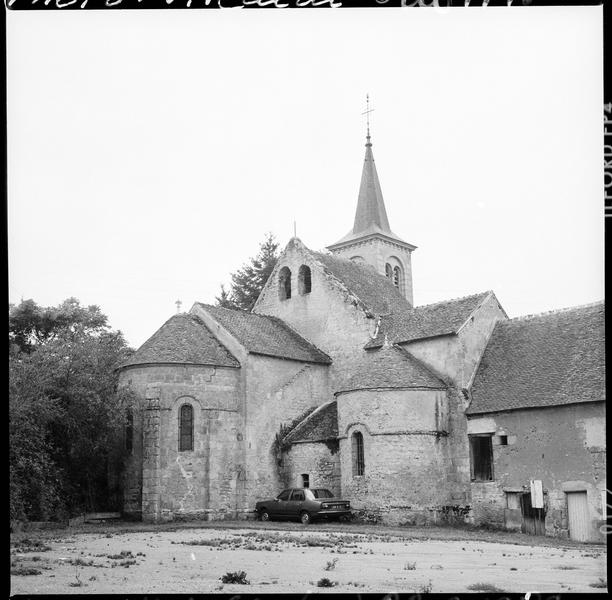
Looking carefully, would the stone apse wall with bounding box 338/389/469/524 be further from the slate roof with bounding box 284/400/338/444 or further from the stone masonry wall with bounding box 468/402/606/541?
the slate roof with bounding box 284/400/338/444

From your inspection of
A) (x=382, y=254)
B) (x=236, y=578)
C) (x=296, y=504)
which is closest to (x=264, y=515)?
(x=296, y=504)

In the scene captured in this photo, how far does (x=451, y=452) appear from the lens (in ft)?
111

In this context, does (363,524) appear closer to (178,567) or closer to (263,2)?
(178,567)

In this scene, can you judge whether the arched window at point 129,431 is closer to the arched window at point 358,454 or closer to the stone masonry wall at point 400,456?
the stone masonry wall at point 400,456

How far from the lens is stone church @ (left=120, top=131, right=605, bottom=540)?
30953 millimetres

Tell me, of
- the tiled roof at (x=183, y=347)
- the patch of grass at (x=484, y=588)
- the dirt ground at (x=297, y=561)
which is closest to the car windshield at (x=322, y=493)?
the dirt ground at (x=297, y=561)

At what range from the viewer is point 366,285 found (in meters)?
43.0

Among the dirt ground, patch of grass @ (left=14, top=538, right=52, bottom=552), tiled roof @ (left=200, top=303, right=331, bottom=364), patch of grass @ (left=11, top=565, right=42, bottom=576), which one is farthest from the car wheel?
patch of grass @ (left=11, top=565, right=42, bottom=576)

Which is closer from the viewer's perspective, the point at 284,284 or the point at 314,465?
the point at 314,465

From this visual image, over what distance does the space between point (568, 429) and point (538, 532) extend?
4.07 metres

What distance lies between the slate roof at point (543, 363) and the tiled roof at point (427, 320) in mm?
1860

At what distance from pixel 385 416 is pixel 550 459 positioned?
6658 millimetres

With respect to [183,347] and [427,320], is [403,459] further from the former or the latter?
[183,347]

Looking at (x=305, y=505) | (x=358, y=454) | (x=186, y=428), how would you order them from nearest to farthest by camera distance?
(x=305, y=505), (x=358, y=454), (x=186, y=428)
